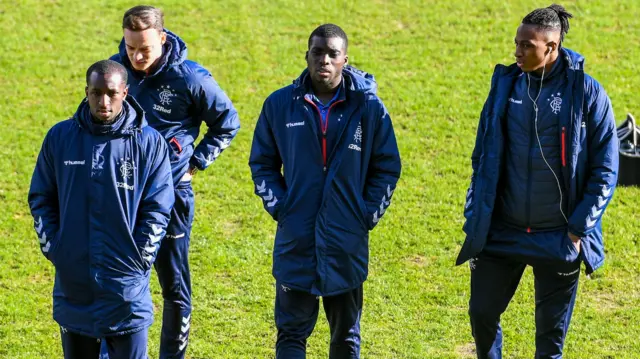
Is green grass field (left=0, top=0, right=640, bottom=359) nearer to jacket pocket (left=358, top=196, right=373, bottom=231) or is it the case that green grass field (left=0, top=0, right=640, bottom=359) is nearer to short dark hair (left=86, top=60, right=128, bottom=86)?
jacket pocket (left=358, top=196, right=373, bottom=231)

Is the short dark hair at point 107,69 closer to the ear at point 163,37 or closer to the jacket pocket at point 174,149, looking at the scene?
the ear at point 163,37

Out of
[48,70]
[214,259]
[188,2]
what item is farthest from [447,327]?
[188,2]

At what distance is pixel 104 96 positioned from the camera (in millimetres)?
5832

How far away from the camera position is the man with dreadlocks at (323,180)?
621 cm

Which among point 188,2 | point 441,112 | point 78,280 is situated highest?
point 188,2

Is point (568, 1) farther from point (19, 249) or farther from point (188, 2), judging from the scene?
point (19, 249)

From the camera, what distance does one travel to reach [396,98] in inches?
478

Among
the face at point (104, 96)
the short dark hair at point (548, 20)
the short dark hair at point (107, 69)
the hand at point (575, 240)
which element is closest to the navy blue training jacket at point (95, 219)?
the face at point (104, 96)

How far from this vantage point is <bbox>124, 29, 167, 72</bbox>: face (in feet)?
21.9

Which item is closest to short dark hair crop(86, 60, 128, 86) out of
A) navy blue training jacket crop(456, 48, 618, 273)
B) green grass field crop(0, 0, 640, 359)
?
navy blue training jacket crop(456, 48, 618, 273)

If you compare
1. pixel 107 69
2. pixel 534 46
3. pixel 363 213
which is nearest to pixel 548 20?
pixel 534 46

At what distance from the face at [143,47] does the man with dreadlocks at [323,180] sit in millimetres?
876

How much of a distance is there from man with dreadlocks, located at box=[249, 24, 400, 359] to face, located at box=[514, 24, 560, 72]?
821mm

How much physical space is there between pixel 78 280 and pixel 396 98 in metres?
6.77
